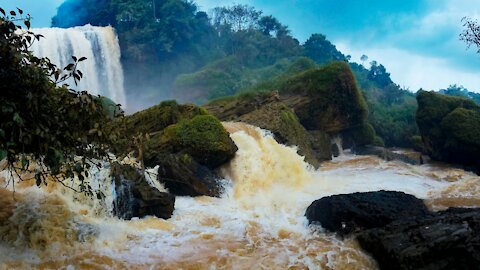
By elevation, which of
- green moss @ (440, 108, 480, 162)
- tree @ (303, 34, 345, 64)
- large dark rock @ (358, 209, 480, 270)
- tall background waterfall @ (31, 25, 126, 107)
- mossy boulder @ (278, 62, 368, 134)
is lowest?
large dark rock @ (358, 209, 480, 270)

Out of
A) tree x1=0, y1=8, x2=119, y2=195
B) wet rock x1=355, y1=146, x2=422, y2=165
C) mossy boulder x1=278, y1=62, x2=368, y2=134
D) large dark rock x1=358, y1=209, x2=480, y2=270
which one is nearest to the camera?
tree x1=0, y1=8, x2=119, y2=195

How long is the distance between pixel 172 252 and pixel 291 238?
2407 mm

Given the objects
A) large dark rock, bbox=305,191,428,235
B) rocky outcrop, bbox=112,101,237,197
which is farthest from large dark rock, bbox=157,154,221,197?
large dark rock, bbox=305,191,428,235

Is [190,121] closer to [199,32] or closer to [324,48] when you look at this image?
[199,32]

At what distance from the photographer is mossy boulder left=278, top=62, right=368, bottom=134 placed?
835 inches

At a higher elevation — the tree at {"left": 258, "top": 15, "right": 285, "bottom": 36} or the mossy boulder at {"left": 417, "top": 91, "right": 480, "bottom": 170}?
the tree at {"left": 258, "top": 15, "right": 285, "bottom": 36}

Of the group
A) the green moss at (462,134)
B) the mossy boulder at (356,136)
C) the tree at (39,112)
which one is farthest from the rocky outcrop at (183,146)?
the mossy boulder at (356,136)

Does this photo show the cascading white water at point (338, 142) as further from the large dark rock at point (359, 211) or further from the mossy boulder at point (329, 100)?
the large dark rock at point (359, 211)

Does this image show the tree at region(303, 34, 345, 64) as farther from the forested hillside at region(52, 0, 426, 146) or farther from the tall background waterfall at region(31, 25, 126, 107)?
the tall background waterfall at region(31, 25, 126, 107)

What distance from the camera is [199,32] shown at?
46625mm

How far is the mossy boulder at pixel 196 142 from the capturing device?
11716 mm

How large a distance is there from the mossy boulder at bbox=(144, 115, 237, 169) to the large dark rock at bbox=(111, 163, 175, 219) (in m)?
2.63

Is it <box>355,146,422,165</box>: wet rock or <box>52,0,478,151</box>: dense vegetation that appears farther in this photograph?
<box>52,0,478,151</box>: dense vegetation

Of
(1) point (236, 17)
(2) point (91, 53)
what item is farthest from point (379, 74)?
(2) point (91, 53)
